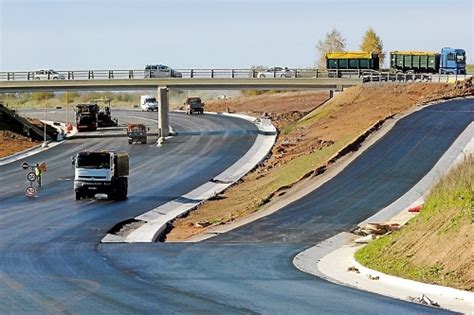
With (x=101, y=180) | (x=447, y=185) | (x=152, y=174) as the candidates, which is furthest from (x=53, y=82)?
(x=447, y=185)

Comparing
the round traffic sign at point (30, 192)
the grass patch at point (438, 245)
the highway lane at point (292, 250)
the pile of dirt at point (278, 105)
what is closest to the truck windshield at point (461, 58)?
the pile of dirt at point (278, 105)

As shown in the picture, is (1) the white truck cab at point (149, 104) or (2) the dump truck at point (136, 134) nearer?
(2) the dump truck at point (136, 134)

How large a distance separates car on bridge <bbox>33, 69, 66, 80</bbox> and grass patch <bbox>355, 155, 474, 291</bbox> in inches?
2990

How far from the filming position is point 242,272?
27.4m

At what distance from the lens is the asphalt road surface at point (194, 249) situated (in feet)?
72.8

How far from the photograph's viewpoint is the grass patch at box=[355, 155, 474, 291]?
78.3 ft

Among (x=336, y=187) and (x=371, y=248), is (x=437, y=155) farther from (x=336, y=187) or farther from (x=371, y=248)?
(x=371, y=248)

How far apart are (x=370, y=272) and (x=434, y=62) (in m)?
91.6

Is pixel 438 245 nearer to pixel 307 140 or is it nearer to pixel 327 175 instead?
pixel 327 175

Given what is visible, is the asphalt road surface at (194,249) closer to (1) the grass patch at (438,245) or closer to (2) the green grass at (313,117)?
(1) the grass patch at (438,245)

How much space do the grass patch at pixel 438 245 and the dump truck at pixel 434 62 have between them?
85716 mm

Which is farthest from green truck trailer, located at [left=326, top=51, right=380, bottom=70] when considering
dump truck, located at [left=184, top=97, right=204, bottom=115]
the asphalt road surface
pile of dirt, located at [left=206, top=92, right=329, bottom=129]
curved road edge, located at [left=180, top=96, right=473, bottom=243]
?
the asphalt road surface

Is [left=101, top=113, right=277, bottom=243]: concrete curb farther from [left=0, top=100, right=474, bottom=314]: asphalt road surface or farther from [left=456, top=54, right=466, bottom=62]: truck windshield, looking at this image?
[left=456, top=54, right=466, bottom=62]: truck windshield

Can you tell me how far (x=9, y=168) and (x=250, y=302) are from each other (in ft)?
189
